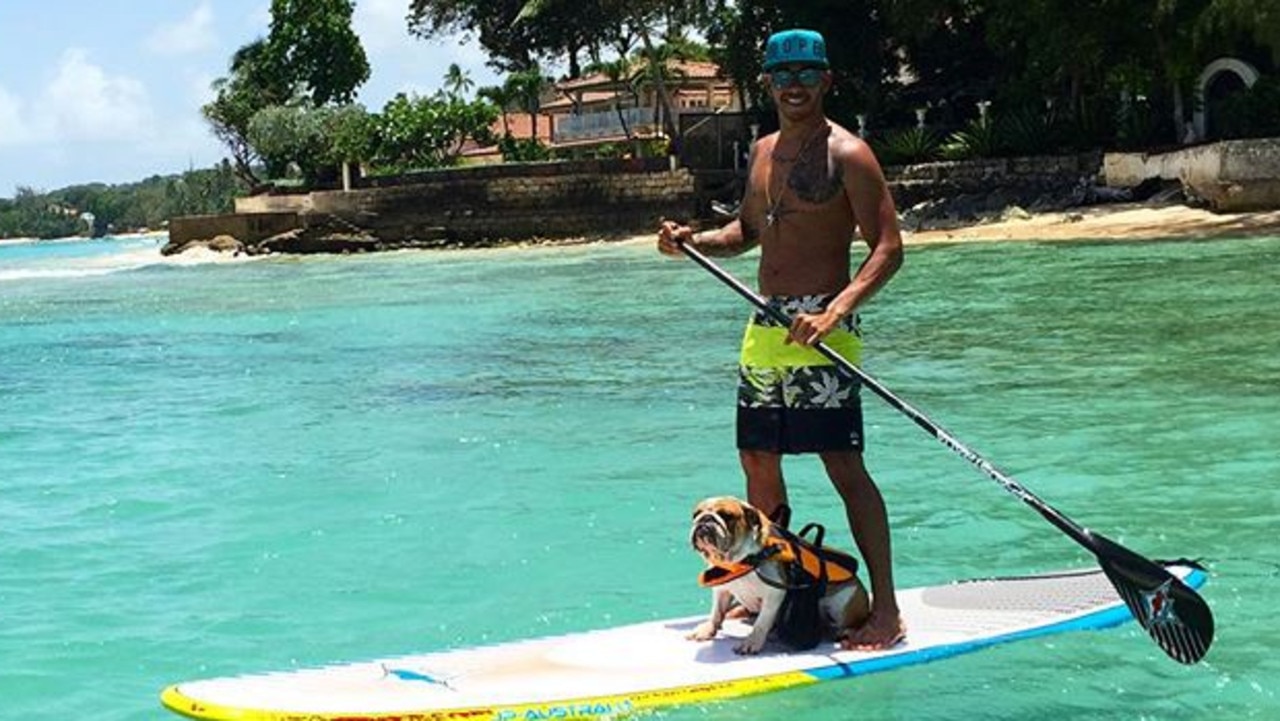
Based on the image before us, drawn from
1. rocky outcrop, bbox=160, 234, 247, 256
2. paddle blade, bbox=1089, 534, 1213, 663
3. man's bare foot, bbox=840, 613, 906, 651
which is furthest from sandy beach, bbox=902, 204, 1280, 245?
rocky outcrop, bbox=160, 234, 247, 256

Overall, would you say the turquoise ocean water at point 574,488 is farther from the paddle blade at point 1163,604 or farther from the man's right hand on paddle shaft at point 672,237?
the man's right hand on paddle shaft at point 672,237

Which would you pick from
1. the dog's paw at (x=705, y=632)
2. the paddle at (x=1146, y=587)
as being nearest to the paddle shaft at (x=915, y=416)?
the paddle at (x=1146, y=587)

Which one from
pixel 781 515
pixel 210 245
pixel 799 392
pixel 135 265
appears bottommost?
pixel 135 265

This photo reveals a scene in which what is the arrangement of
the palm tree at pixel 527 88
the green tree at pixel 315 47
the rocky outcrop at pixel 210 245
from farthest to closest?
the green tree at pixel 315 47 < the palm tree at pixel 527 88 < the rocky outcrop at pixel 210 245

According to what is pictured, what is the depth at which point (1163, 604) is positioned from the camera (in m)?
5.00

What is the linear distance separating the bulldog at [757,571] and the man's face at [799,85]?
123 cm

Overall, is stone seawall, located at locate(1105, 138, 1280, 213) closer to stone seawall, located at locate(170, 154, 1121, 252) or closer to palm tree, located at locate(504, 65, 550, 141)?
stone seawall, located at locate(170, 154, 1121, 252)

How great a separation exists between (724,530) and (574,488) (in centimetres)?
455

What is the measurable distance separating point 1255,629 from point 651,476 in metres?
4.27

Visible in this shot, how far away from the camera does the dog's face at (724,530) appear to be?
190 inches

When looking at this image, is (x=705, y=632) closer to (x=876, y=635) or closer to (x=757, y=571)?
(x=757, y=571)

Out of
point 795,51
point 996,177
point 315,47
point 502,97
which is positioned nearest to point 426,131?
point 502,97

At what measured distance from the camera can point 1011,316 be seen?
1795 cm

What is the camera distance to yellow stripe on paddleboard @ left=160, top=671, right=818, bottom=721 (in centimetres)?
465
